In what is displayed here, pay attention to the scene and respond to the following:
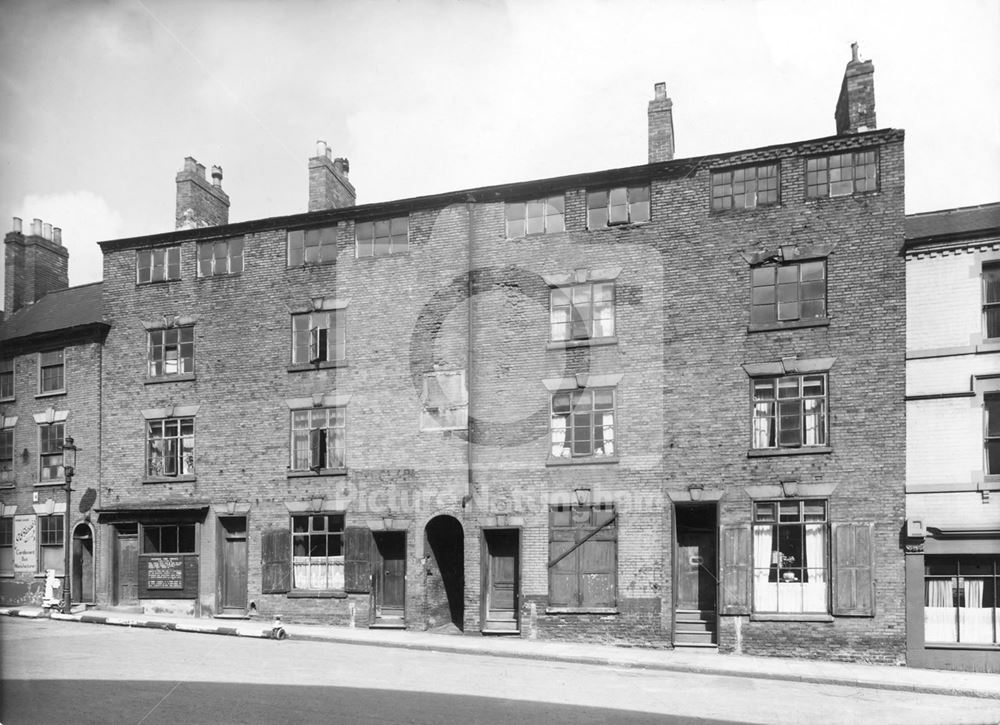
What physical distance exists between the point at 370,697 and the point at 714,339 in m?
11.1

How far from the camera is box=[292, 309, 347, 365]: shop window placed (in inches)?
927

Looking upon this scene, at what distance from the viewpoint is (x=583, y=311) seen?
843 inches

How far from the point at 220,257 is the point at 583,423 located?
37.5 ft

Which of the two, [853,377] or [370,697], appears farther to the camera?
[853,377]

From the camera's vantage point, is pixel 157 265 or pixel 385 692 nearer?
pixel 385 692

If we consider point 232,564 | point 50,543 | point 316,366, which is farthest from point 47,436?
point 316,366

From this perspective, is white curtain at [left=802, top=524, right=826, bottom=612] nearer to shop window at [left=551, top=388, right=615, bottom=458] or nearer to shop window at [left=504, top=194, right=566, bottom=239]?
shop window at [left=551, top=388, right=615, bottom=458]

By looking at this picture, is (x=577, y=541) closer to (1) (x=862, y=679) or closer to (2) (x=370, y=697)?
(1) (x=862, y=679)

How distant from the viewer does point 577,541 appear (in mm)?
20781

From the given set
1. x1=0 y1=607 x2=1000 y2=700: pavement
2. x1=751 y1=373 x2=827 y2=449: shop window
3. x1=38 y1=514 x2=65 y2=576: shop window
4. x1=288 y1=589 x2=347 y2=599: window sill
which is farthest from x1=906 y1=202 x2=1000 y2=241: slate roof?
x1=38 y1=514 x2=65 y2=576: shop window

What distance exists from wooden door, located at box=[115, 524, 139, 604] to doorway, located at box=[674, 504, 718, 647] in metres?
14.8

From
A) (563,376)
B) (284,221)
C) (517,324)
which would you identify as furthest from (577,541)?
(284,221)

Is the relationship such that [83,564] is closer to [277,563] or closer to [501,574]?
[277,563]

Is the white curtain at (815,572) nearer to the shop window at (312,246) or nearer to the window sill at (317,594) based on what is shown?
the window sill at (317,594)
